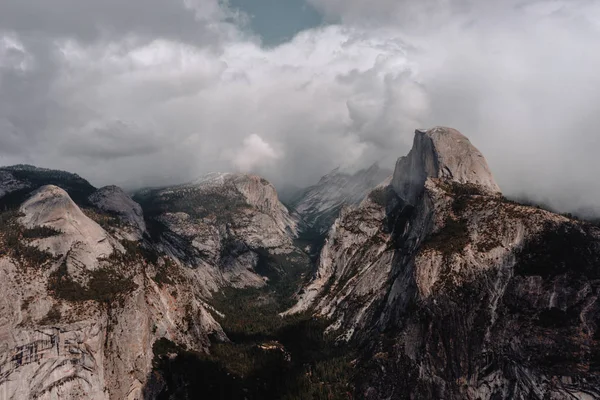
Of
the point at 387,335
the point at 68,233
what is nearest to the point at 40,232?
the point at 68,233

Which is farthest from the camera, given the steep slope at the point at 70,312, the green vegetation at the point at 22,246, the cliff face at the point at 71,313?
the green vegetation at the point at 22,246

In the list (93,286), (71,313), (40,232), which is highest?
(40,232)

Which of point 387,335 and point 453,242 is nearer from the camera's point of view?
point 453,242

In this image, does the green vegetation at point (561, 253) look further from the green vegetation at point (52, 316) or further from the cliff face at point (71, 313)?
the green vegetation at point (52, 316)

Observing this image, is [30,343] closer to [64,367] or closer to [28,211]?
[64,367]

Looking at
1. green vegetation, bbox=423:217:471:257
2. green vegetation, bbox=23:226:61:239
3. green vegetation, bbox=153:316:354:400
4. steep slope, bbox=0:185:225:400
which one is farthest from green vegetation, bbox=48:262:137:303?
green vegetation, bbox=423:217:471:257

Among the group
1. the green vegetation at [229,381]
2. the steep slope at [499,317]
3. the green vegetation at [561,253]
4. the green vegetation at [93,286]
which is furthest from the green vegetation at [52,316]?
the green vegetation at [561,253]

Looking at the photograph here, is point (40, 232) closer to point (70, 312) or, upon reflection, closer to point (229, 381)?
point (70, 312)

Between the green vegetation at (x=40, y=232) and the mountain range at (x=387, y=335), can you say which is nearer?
the mountain range at (x=387, y=335)

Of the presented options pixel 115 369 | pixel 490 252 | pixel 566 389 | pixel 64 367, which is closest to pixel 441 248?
pixel 490 252

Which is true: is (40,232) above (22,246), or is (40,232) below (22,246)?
above

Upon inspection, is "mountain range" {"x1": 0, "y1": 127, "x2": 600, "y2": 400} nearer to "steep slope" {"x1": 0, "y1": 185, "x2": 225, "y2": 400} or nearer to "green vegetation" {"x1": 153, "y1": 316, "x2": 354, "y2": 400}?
"steep slope" {"x1": 0, "y1": 185, "x2": 225, "y2": 400}
